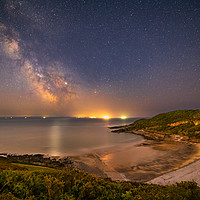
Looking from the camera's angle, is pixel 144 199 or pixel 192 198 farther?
pixel 192 198

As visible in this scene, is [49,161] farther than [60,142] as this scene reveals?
No

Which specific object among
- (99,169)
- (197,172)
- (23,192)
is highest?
(23,192)

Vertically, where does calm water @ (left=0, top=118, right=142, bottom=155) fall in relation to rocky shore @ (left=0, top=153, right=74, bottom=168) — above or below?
below

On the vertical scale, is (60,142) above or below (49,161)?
below

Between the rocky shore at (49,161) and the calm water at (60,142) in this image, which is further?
the calm water at (60,142)

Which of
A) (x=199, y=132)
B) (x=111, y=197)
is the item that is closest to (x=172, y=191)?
(x=111, y=197)

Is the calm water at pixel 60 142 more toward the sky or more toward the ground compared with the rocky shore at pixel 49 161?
more toward the ground

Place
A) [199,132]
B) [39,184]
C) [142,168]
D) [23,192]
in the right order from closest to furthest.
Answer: [23,192]
[39,184]
[142,168]
[199,132]

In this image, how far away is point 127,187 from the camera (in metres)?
6.21

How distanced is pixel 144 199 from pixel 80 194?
235 cm

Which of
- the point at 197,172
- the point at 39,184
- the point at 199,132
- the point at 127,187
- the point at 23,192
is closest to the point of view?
the point at 23,192

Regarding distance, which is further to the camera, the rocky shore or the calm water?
the calm water

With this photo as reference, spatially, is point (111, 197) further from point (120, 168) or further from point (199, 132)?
point (199, 132)

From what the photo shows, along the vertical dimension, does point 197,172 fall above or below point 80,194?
below
